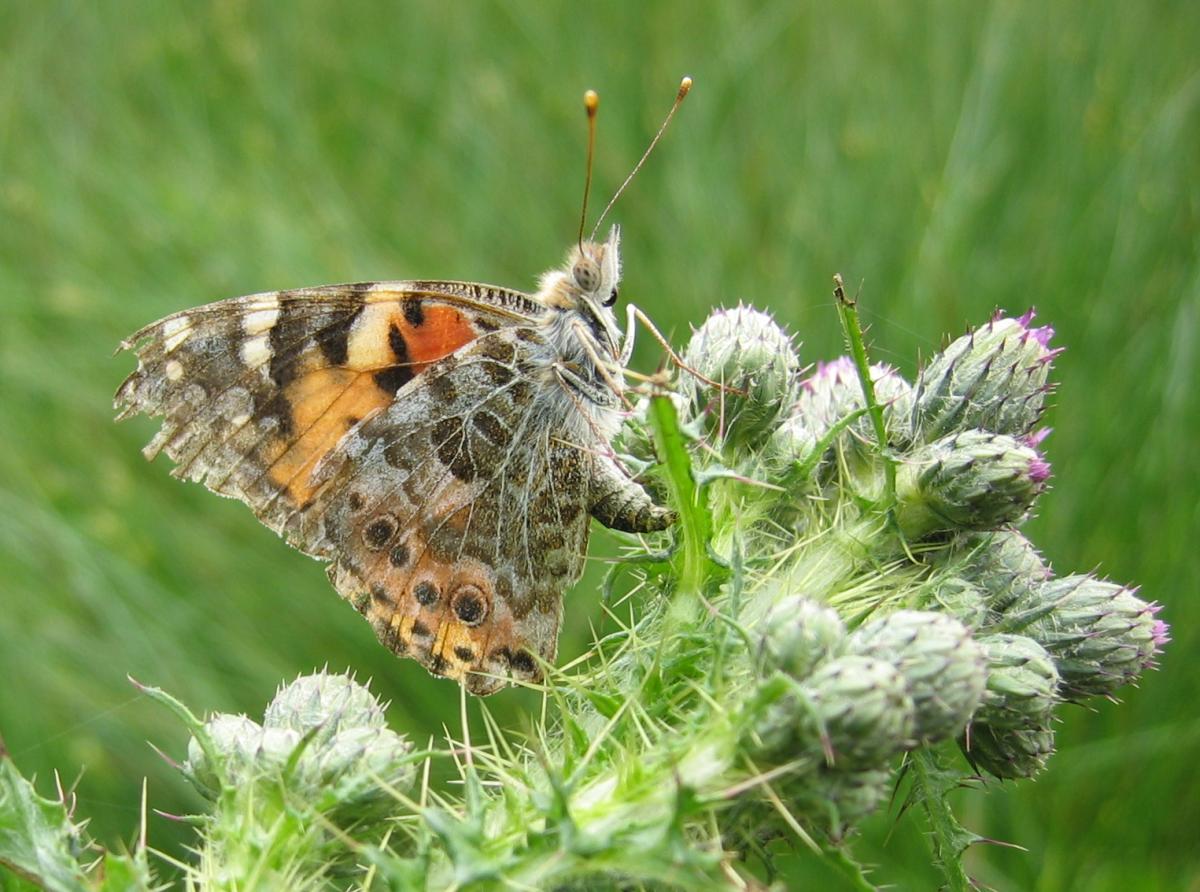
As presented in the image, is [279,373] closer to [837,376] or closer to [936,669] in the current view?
[837,376]

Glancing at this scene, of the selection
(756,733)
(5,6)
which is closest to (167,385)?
(756,733)

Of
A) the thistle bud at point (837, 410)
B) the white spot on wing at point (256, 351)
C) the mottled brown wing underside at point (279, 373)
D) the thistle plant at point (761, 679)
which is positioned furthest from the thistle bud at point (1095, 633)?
the white spot on wing at point (256, 351)

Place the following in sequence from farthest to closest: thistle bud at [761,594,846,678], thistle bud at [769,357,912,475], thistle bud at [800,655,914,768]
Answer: thistle bud at [769,357,912,475] → thistle bud at [761,594,846,678] → thistle bud at [800,655,914,768]

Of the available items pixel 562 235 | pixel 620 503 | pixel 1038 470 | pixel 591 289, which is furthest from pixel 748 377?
pixel 562 235

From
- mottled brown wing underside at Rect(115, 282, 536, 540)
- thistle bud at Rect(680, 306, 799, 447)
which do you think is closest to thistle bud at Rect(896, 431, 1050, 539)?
thistle bud at Rect(680, 306, 799, 447)

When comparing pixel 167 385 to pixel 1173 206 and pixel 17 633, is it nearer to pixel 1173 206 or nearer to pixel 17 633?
pixel 17 633

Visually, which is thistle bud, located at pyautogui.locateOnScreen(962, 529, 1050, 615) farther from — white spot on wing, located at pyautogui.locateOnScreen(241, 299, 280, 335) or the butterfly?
white spot on wing, located at pyautogui.locateOnScreen(241, 299, 280, 335)
